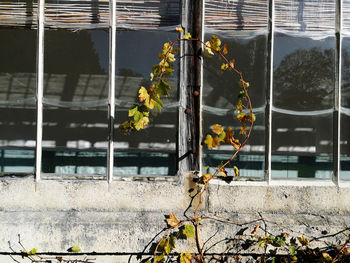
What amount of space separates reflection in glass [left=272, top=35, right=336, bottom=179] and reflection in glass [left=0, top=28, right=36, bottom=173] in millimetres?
1940

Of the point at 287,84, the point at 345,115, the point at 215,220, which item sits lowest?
the point at 215,220

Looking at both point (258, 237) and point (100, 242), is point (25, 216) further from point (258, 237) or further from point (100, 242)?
point (258, 237)

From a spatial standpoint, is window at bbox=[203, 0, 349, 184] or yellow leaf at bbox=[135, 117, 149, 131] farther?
window at bbox=[203, 0, 349, 184]

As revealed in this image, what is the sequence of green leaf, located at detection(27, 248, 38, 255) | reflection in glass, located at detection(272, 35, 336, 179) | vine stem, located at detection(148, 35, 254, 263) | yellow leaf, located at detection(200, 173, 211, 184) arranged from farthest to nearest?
reflection in glass, located at detection(272, 35, 336, 179) → yellow leaf, located at detection(200, 173, 211, 184) → vine stem, located at detection(148, 35, 254, 263) → green leaf, located at detection(27, 248, 38, 255)

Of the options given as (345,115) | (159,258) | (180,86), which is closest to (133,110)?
(180,86)

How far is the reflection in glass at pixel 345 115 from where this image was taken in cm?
252

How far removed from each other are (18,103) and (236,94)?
1768 millimetres

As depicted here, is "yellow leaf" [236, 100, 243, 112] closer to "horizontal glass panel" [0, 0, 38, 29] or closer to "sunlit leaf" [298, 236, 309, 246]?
"sunlit leaf" [298, 236, 309, 246]

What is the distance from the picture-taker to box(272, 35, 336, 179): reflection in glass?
250cm

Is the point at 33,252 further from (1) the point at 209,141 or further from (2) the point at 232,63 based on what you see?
(2) the point at 232,63

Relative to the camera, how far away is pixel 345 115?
2520mm

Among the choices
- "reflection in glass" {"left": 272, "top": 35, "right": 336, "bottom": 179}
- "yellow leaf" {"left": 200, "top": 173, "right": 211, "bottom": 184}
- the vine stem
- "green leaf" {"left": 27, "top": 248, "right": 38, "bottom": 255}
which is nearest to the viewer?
"green leaf" {"left": 27, "top": 248, "right": 38, "bottom": 255}

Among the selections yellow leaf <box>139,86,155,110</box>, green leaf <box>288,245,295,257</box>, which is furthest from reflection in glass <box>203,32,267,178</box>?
green leaf <box>288,245,295,257</box>

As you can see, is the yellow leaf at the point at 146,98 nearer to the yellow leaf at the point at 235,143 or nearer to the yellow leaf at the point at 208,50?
the yellow leaf at the point at 208,50
